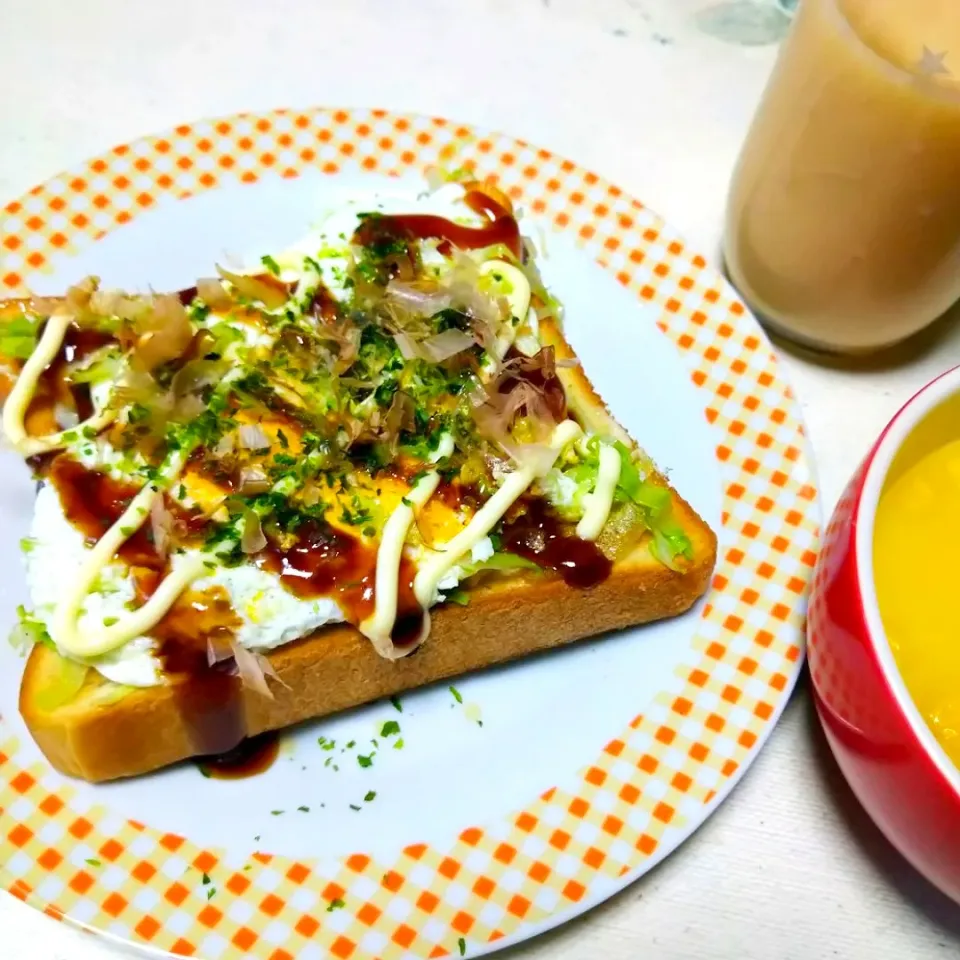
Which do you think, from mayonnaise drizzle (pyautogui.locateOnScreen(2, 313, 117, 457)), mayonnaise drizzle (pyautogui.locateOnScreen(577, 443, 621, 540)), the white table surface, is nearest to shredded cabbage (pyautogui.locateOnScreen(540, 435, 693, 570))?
mayonnaise drizzle (pyautogui.locateOnScreen(577, 443, 621, 540))

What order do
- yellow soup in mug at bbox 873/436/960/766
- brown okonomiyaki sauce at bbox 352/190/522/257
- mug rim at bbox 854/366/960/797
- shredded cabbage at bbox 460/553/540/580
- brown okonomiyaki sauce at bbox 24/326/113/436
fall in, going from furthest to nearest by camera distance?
brown okonomiyaki sauce at bbox 352/190/522/257, brown okonomiyaki sauce at bbox 24/326/113/436, shredded cabbage at bbox 460/553/540/580, yellow soup in mug at bbox 873/436/960/766, mug rim at bbox 854/366/960/797

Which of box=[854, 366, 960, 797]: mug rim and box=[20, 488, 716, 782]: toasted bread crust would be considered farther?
box=[20, 488, 716, 782]: toasted bread crust

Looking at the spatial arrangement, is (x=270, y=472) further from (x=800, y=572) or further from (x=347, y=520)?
(x=800, y=572)

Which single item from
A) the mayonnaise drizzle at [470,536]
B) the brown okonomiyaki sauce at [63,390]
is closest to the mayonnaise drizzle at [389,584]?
the mayonnaise drizzle at [470,536]

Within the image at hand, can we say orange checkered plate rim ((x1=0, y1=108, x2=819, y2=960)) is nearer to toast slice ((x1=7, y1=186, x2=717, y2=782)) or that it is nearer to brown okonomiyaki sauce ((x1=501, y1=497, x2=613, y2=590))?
toast slice ((x1=7, y1=186, x2=717, y2=782))

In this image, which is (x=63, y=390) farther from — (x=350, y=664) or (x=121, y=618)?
(x=350, y=664)

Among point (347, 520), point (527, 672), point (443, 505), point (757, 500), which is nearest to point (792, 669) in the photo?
point (757, 500)

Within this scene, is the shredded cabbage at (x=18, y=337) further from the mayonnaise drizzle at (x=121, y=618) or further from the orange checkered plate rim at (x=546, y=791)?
the mayonnaise drizzle at (x=121, y=618)
